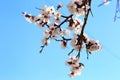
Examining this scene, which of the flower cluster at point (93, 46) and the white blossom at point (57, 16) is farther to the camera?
the white blossom at point (57, 16)

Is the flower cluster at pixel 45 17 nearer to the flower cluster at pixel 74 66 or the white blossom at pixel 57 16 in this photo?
the white blossom at pixel 57 16

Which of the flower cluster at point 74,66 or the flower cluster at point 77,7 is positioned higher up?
the flower cluster at point 77,7

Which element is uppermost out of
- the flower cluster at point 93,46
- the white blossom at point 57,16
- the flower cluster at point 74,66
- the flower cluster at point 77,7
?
the white blossom at point 57,16

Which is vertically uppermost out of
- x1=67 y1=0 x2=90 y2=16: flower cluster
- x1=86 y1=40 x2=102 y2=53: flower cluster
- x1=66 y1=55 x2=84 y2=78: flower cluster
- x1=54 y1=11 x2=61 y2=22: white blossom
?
x1=54 y1=11 x2=61 y2=22: white blossom

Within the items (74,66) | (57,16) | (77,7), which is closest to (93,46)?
(74,66)

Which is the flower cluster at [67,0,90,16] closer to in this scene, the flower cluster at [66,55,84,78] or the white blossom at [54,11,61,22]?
the white blossom at [54,11,61,22]

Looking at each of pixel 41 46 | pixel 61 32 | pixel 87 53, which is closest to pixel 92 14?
pixel 87 53

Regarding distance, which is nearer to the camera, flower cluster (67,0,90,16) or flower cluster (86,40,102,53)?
flower cluster (67,0,90,16)

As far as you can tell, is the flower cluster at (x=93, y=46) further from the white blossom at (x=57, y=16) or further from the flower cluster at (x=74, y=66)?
the white blossom at (x=57, y=16)

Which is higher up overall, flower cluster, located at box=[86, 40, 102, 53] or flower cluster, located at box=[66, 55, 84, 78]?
flower cluster, located at box=[86, 40, 102, 53]
